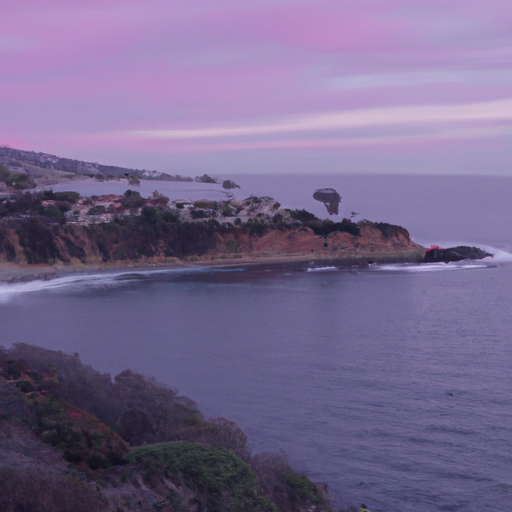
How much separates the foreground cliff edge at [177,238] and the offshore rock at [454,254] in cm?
63

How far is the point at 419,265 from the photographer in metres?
39.8

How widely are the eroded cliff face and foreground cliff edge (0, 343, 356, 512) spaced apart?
26.4 meters

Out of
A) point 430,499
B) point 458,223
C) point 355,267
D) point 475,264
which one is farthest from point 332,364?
point 458,223

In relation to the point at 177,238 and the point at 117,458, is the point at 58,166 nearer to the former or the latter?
the point at 177,238

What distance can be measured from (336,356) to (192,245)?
24.0m

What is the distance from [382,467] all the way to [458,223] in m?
55.3

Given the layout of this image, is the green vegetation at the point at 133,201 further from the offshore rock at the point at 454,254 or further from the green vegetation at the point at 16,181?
the offshore rock at the point at 454,254

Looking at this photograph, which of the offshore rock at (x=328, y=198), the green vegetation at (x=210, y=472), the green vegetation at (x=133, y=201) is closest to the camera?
the green vegetation at (x=210, y=472)

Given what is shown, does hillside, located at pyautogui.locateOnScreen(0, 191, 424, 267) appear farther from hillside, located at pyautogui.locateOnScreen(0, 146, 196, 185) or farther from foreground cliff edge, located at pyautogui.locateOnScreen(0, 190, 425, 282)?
hillside, located at pyautogui.locateOnScreen(0, 146, 196, 185)

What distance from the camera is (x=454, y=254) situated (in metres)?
41.7

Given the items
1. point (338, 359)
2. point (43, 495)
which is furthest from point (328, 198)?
point (43, 495)

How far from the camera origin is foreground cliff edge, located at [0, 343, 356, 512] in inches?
262

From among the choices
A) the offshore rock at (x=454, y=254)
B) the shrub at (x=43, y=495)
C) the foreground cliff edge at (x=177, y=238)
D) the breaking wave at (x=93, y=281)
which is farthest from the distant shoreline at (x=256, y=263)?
the shrub at (x=43, y=495)

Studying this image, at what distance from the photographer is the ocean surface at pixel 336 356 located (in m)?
11.2
